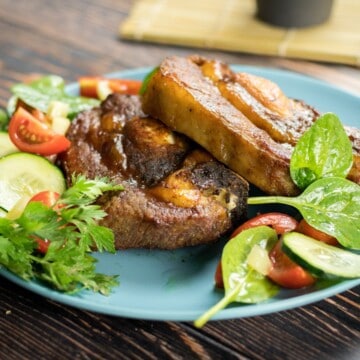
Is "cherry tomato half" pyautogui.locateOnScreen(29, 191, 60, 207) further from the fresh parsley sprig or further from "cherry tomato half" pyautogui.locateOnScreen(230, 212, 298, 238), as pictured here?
"cherry tomato half" pyautogui.locateOnScreen(230, 212, 298, 238)

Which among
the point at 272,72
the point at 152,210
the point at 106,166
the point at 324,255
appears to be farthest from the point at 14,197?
the point at 272,72

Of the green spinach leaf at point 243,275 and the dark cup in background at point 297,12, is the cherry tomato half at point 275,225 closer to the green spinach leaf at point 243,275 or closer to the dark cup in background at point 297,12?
the green spinach leaf at point 243,275

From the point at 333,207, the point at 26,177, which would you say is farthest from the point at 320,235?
the point at 26,177

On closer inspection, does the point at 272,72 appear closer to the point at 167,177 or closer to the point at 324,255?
the point at 167,177

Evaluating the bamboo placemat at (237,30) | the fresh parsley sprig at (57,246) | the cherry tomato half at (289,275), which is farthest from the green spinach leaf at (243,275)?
the bamboo placemat at (237,30)

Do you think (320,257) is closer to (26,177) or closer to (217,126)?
(217,126)
